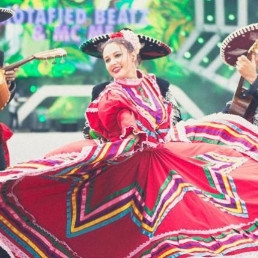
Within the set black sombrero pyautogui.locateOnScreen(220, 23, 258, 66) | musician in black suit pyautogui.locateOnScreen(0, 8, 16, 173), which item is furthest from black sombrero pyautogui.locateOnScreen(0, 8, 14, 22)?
black sombrero pyautogui.locateOnScreen(220, 23, 258, 66)

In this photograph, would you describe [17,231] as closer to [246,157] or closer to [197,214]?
[197,214]

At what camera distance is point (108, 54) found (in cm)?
339

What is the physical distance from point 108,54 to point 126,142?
0.59 metres

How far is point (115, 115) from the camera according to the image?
126 inches

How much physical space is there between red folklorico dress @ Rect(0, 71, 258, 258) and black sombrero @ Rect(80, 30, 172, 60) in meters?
0.84

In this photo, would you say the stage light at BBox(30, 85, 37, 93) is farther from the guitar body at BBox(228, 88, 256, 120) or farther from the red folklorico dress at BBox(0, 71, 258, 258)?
the red folklorico dress at BBox(0, 71, 258, 258)

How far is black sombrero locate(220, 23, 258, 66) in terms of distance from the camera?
3811mm

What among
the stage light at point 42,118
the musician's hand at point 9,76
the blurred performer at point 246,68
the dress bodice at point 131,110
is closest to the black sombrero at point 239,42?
the blurred performer at point 246,68

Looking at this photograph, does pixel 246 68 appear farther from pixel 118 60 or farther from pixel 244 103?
pixel 118 60

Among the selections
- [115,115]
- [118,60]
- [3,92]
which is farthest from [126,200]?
[3,92]

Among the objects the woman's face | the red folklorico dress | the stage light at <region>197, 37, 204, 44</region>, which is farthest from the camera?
the stage light at <region>197, 37, 204, 44</region>

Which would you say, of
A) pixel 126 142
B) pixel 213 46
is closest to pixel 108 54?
pixel 126 142

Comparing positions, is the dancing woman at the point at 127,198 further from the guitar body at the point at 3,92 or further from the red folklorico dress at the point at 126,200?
the guitar body at the point at 3,92

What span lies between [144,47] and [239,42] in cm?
69
